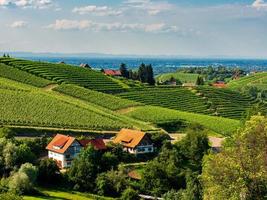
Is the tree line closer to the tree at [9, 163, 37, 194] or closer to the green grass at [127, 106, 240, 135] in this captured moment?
the green grass at [127, 106, 240, 135]

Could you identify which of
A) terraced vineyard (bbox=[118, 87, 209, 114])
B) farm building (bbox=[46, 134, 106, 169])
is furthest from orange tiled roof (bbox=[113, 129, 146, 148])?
terraced vineyard (bbox=[118, 87, 209, 114])

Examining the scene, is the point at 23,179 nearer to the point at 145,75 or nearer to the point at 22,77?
the point at 22,77

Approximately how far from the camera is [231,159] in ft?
102

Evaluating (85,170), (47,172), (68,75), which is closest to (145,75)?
(68,75)

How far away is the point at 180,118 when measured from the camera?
90188 millimetres

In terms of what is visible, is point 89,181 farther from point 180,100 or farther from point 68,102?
point 180,100

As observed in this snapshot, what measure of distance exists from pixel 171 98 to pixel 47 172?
194 feet

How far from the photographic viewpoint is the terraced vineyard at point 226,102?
108438 millimetres

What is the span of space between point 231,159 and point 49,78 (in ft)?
268

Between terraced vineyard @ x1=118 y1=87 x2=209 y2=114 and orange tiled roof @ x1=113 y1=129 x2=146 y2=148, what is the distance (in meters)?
34.5

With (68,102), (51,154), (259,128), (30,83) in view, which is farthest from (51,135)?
(259,128)

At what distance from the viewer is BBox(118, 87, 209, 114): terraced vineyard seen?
107 meters

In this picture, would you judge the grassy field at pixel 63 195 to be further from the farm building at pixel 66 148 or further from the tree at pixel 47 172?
the farm building at pixel 66 148

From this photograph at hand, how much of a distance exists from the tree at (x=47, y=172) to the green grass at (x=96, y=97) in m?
37.2
